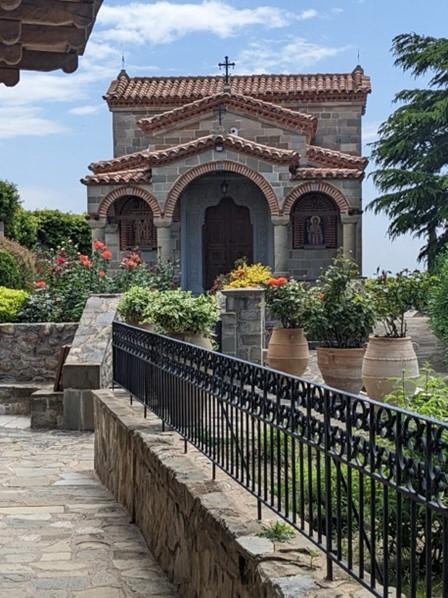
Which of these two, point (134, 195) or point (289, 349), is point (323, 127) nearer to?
point (134, 195)

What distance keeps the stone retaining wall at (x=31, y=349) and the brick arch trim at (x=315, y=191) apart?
9.28 m

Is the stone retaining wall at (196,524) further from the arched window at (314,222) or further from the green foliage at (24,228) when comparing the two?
the green foliage at (24,228)

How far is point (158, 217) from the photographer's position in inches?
788

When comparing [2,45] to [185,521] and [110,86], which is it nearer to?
[185,521]

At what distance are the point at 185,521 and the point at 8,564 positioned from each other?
1.39 metres

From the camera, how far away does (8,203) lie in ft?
71.8

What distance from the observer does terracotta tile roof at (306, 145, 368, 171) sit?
69.1ft

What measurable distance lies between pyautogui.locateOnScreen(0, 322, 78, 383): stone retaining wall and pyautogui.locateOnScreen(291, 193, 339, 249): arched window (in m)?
10.5

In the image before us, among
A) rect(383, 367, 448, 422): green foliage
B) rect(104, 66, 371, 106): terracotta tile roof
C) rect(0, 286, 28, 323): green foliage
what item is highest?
rect(104, 66, 371, 106): terracotta tile roof

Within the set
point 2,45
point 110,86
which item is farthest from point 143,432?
point 110,86

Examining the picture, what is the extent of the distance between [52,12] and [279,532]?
2.89m

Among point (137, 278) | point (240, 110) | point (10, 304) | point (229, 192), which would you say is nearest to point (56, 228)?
point (229, 192)

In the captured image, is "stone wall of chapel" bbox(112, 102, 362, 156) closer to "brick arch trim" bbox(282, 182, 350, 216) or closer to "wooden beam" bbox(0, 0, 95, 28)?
"brick arch trim" bbox(282, 182, 350, 216)

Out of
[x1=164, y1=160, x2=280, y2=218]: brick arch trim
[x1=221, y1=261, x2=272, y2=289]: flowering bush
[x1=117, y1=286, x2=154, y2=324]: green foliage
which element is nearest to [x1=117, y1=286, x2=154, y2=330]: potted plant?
[x1=117, y1=286, x2=154, y2=324]: green foliage
